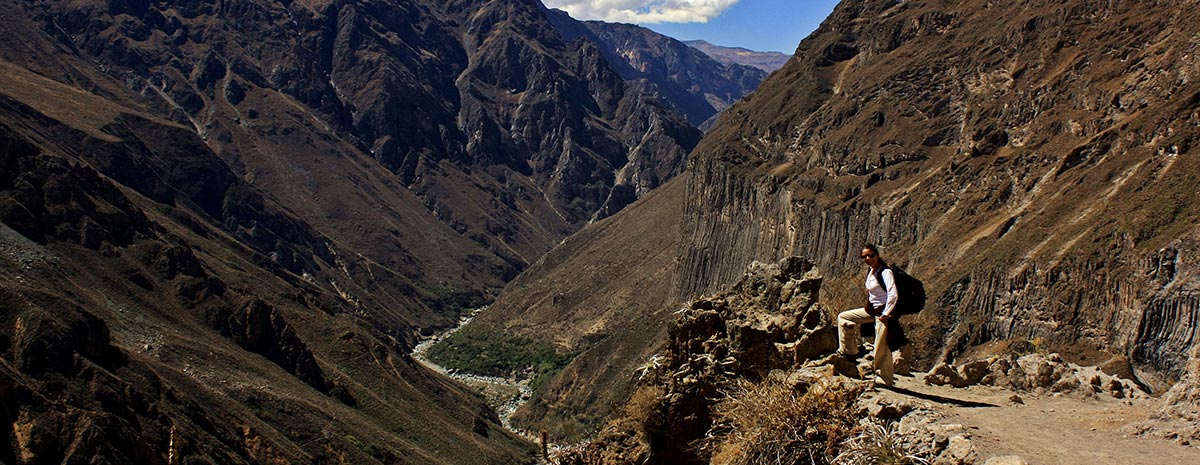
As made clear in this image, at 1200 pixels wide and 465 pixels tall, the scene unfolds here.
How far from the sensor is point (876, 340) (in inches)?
546

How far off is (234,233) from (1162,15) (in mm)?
146572

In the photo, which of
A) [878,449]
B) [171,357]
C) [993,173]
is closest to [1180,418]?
[878,449]

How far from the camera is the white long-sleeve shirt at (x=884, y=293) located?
1386 cm

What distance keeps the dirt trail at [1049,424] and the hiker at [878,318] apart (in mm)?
483

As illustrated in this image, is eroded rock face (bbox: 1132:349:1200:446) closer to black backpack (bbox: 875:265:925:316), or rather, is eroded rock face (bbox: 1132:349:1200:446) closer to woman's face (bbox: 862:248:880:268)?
black backpack (bbox: 875:265:925:316)

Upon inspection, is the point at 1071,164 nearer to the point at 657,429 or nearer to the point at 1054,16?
the point at 1054,16

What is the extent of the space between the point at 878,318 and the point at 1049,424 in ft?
8.52

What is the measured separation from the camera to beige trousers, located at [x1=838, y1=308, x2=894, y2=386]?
13812mm

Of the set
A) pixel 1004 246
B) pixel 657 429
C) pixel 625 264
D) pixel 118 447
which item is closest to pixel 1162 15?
pixel 1004 246

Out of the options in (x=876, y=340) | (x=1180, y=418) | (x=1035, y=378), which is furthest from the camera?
(x=1035, y=378)

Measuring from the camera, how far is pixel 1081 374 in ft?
55.6

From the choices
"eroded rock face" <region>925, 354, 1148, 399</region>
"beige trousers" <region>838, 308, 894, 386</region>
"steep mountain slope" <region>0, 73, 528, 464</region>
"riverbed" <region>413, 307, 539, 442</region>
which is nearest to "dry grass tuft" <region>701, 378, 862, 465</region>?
"beige trousers" <region>838, 308, 894, 386</region>

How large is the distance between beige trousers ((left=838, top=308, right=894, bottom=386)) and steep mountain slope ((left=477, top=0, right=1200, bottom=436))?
7.38 meters

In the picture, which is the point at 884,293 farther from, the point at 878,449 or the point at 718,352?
→ the point at 878,449
